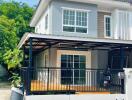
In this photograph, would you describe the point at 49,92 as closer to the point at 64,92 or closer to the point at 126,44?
the point at 64,92

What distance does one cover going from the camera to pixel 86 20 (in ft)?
56.5

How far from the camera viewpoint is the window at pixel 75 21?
655 inches

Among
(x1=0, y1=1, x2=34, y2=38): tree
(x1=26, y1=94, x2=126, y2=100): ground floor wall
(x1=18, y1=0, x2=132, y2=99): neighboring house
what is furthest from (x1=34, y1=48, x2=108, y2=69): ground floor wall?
(x1=0, y1=1, x2=34, y2=38): tree

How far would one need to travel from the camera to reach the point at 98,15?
60.7 feet

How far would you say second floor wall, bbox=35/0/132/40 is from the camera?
1642 cm

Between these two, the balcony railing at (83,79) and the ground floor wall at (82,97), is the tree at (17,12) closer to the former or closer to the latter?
the balcony railing at (83,79)

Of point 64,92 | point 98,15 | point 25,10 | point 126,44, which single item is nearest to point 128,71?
point 126,44

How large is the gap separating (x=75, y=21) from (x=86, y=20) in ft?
2.88

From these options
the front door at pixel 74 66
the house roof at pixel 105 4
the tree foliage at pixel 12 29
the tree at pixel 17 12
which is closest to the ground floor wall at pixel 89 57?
the front door at pixel 74 66

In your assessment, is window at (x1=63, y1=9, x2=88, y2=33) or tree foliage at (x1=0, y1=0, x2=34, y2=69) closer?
window at (x1=63, y1=9, x2=88, y2=33)

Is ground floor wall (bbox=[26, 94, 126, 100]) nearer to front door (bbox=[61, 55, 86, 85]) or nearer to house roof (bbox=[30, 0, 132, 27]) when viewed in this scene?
front door (bbox=[61, 55, 86, 85])

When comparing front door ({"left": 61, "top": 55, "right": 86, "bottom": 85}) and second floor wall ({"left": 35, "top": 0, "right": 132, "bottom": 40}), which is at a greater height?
second floor wall ({"left": 35, "top": 0, "right": 132, "bottom": 40})

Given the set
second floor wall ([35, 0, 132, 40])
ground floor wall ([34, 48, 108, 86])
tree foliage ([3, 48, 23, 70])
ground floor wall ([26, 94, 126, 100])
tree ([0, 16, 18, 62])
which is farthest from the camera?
tree ([0, 16, 18, 62])

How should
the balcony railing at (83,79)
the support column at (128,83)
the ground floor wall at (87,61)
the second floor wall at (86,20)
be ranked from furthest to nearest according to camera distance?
the second floor wall at (86,20) → the ground floor wall at (87,61) → the balcony railing at (83,79) → the support column at (128,83)
